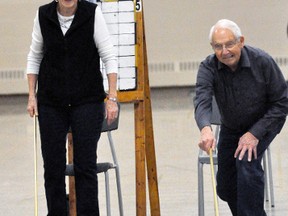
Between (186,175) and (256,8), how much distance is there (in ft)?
21.6

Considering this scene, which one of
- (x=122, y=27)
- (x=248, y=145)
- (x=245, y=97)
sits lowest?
(x=248, y=145)

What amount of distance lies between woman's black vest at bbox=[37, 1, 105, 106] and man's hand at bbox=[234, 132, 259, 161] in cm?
96

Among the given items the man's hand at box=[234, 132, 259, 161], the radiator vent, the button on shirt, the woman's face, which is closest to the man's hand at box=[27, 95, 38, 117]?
the woman's face

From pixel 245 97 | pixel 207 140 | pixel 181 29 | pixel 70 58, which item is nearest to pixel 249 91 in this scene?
pixel 245 97

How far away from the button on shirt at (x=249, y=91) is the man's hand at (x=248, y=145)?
0.03 meters

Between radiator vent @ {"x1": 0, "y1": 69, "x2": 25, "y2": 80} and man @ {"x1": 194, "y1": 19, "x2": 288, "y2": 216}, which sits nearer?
man @ {"x1": 194, "y1": 19, "x2": 288, "y2": 216}

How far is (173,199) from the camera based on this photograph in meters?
7.67

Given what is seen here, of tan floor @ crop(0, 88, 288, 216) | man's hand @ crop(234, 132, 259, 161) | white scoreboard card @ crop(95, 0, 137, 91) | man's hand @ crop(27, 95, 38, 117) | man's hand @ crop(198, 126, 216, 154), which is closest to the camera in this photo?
man's hand @ crop(198, 126, 216, 154)

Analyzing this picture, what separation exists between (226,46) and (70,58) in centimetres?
98

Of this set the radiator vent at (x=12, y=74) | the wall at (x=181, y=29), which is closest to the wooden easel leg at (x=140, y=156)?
the wall at (x=181, y=29)

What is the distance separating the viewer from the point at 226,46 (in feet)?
15.9

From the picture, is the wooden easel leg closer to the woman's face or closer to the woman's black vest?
the woman's black vest

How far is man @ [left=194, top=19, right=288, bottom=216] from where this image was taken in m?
4.88

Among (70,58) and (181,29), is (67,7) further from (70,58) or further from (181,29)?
(181,29)
